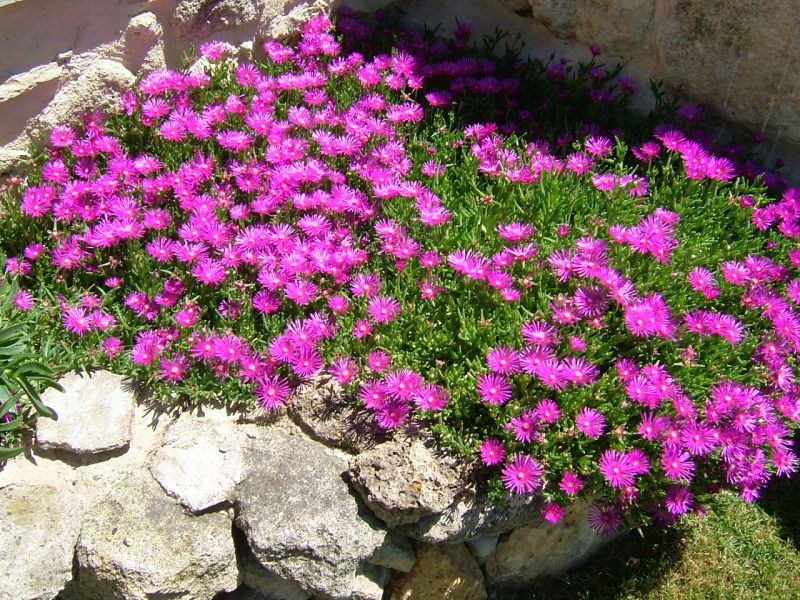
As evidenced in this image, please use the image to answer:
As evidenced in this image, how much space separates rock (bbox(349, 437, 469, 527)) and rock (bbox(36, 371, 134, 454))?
0.83 m

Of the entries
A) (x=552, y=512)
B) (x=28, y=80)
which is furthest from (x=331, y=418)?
(x=28, y=80)

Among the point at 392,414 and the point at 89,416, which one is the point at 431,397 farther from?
the point at 89,416

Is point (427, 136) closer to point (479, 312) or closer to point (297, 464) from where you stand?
point (479, 312)

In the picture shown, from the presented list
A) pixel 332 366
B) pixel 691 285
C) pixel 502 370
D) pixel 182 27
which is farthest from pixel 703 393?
pixel 182 27

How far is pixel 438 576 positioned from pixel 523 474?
26.8 inches

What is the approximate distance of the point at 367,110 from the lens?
3.82 metres

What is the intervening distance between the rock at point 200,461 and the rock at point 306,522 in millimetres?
52

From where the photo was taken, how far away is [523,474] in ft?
8.43

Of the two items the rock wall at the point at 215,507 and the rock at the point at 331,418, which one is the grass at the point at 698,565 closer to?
the rock wall at the point at 215,507

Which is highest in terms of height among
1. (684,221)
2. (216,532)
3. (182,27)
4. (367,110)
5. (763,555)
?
(182,27)

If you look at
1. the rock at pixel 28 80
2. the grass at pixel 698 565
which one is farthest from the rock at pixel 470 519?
the rock at pixel 28 80

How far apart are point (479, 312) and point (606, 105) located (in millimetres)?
1561

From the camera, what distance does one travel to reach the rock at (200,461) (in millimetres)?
→ 2703

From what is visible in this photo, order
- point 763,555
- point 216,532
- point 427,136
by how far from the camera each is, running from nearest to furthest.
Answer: point 216,532 < point 763,555 < point 427,136
